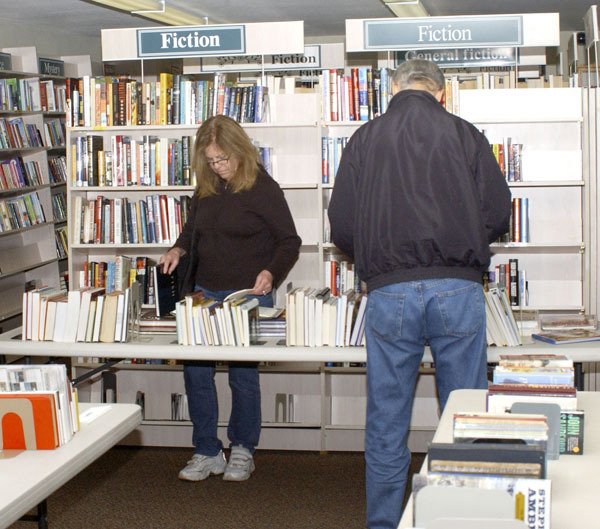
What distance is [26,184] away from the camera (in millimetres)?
8219

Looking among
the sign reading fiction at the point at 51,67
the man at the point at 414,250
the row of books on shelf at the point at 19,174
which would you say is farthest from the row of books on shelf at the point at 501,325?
the sign reading fiction at the point at 51,67

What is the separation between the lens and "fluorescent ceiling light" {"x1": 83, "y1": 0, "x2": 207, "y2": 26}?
8734 mm

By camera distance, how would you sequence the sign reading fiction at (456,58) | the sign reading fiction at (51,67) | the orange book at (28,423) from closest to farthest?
the orange book at (28,423) < the sign reading fiction at (456,58) < the sign reading fiction at (51,67)

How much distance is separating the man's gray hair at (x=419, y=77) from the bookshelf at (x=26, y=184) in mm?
5239

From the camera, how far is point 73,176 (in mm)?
5066

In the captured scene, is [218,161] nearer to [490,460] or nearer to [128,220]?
[128,220]

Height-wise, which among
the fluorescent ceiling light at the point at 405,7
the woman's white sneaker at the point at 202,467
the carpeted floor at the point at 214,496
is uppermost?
the fluorescent ceiling light at the point at 405,7

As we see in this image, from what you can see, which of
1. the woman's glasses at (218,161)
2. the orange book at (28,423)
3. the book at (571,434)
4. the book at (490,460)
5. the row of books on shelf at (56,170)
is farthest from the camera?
the row of books on shelf at (56,170)

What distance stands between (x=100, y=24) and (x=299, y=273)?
24.3 feet

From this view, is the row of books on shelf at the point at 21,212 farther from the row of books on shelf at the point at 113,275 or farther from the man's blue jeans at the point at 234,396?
the man's blue jeans at the point at 234,396

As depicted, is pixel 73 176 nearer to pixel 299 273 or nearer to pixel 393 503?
pixel 299 273

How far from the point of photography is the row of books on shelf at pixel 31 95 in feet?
26.2

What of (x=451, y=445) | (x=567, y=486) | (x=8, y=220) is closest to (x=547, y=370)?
(x=567, y=486)

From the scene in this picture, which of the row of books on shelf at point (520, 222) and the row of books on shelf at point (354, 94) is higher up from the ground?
the row of books on shelf at point (354, 94)
